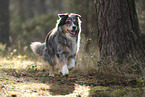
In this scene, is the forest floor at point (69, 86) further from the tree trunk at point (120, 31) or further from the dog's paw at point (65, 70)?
the tree trunk at point (120, 31)

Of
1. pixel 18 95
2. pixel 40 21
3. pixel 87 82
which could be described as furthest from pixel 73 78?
pixel 40 21

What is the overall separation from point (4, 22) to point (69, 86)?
1005 centimetres

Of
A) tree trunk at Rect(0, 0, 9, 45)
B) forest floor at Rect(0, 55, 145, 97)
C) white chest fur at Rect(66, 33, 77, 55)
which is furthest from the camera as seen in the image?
tree trunk at Rect(0, 0, 9, 45)

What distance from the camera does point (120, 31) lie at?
6.95m

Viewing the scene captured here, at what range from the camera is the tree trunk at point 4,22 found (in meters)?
14.2

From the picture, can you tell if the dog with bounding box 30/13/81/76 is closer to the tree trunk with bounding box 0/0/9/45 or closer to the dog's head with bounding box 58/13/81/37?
the dog's head with bounding box 58/13/81/37

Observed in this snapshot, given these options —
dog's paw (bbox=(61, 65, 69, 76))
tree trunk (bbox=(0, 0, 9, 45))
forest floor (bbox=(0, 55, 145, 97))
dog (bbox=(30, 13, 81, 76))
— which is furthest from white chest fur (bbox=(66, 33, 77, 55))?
tree trunk (bbox=(0, 0, 9, 45))

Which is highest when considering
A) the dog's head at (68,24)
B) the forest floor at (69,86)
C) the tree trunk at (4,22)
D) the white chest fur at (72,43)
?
the tree trunk at (4,22)

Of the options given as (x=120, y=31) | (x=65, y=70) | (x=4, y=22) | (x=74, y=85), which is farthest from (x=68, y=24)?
(x=4, y=22)

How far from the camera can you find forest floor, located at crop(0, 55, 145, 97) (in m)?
4.79

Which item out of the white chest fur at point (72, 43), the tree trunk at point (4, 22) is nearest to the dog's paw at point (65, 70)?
the white chest fur at point (72, 43)

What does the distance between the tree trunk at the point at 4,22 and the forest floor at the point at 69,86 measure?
7.80m

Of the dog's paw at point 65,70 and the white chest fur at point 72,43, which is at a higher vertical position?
the white chest fur at point 72,43

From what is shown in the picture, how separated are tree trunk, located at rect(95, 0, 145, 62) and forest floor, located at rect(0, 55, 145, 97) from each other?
94 cm
